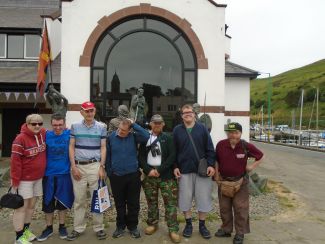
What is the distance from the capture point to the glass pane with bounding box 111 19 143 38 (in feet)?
38.0

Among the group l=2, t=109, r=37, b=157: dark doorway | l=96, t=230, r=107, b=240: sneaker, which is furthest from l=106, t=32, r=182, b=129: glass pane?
l=2, t=109, r=37, b=157: dark doorway

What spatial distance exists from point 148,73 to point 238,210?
6.69 metres

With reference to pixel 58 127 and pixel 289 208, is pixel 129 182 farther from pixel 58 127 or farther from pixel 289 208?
pixel 289 208

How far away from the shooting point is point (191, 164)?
233 inches

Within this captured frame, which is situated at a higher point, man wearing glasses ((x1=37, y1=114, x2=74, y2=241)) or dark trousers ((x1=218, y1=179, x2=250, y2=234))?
man wearing glasses ((x1=37, y1=114, x2=74, y2=241))

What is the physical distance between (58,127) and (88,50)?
19.2 feet

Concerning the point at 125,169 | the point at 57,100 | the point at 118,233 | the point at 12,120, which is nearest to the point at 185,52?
the point at 57,100

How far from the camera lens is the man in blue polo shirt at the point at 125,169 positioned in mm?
5863

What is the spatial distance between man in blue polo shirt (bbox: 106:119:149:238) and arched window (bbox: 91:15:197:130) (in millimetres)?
5611

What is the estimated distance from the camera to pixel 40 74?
10.1m

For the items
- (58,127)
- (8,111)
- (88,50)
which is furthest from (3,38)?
(58,127)

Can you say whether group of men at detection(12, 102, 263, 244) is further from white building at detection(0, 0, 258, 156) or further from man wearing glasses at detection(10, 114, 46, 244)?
white building at detection(0, 0, 258, 156)

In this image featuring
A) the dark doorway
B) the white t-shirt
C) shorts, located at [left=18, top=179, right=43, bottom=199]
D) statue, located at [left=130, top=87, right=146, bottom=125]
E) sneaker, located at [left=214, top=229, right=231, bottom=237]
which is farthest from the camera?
the dark doorway

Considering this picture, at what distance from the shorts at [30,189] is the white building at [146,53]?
5797 mm
